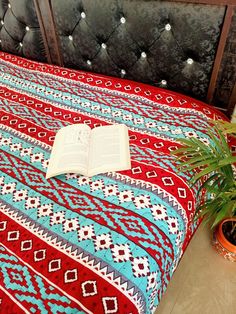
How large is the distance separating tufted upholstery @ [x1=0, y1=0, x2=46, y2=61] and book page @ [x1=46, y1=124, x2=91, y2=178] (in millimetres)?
1032

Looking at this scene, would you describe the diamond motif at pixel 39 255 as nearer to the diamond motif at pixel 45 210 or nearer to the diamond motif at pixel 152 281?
the diamond motif at pixel 45 210

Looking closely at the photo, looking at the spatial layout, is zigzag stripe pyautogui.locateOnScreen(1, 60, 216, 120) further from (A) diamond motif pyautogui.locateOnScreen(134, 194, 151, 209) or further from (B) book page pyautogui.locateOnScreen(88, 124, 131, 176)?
(A) diamond motif pyautogui.locateOnScreen(134, 194, 151, 209)

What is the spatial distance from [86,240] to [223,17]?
1150mm

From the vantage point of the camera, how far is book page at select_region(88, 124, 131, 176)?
3.52ft

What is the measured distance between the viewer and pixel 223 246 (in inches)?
50.6

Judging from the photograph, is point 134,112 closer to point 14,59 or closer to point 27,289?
point 27,289

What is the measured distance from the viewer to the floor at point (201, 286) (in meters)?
1.19

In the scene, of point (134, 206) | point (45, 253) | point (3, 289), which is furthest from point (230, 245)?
point (3, 289)

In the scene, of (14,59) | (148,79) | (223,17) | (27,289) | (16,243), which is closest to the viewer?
(27,289)

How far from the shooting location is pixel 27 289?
2.43ft

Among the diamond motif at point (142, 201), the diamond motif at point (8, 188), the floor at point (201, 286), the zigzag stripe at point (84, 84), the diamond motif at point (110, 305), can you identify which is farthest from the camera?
the zigzag stripe at point (84, 84)

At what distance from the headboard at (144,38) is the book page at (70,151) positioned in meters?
0.60

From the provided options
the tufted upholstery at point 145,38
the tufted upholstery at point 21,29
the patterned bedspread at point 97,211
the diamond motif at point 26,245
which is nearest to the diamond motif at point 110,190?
the patterned bedspread at point 97,211

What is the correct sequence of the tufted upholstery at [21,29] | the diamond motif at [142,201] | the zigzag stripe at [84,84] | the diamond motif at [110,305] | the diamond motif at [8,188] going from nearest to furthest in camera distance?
the diamond motif at [110,305] → the diamond motif at [142,201] → the diamond motif at [8,188] → the zigzag stripe at [84,84] → the tufted upholstery at [21,29]
